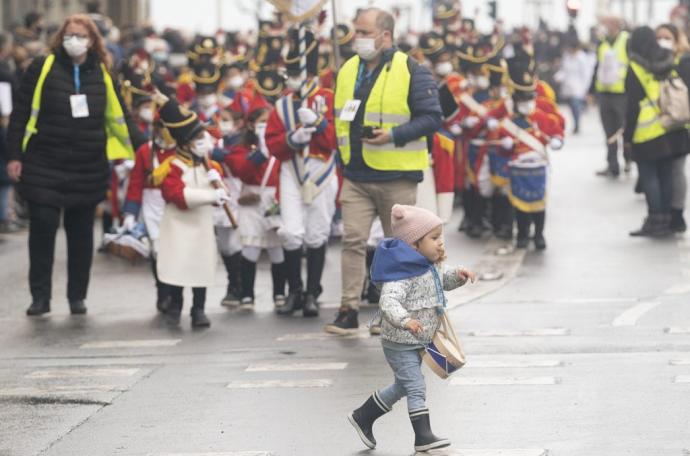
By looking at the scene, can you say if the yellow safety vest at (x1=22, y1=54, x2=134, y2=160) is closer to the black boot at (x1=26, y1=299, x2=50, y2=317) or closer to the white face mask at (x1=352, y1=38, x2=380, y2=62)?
the black boot at (x1=26, y1=299, x2=50, y2=317)

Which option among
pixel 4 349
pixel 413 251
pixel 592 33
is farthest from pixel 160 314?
pixel 592 33

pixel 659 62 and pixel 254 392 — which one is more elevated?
pixel 659 62

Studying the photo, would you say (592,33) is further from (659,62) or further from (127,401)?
(127,401)

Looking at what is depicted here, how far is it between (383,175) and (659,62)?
218 inches

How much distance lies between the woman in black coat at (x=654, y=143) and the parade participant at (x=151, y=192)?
4.97 metres

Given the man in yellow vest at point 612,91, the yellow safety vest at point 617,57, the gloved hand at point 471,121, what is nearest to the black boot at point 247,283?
the gloved hand at point 471,121

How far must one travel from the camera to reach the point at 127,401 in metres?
9.56

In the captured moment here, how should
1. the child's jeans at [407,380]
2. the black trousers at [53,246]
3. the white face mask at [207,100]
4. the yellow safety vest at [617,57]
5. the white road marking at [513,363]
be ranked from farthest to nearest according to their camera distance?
1. the yellow safety vest at [617,57]
2. the white face mask at [207,100]
3. the black trousers at [53,246]
4. the white road marking at [513,363]
5. the child's jeans at [407,380]

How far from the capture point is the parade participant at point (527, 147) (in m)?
16.2

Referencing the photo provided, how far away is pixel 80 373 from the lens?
10.5m

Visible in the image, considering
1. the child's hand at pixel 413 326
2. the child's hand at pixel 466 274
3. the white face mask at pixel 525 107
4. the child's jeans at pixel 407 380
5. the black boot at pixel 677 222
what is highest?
the child's hand at pixel 466 274

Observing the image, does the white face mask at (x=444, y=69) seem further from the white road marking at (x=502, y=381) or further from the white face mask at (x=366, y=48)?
the white road marking at (x=502, y=381)

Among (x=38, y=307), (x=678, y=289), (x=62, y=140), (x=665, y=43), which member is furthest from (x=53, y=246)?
(x=665, y=43)

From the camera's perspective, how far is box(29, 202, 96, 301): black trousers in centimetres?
1302
